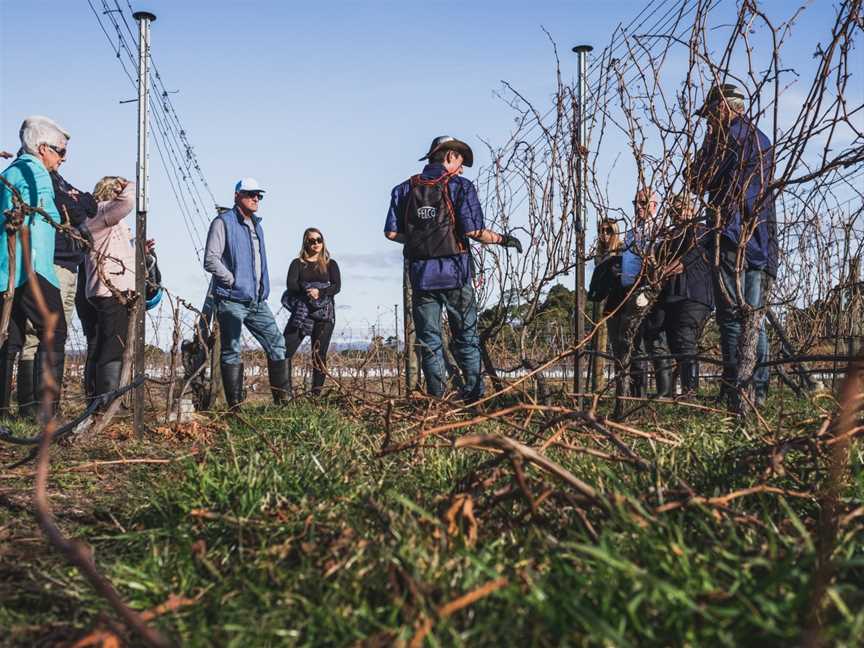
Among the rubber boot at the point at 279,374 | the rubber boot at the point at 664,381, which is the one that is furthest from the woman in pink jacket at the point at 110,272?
the rubber boot at the point at 664,381

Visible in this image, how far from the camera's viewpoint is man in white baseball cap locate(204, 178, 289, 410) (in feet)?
21.8

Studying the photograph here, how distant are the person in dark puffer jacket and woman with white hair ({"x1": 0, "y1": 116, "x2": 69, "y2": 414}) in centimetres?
302

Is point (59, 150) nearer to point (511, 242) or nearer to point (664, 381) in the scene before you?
point (511, 242)

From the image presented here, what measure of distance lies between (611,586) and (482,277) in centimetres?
537

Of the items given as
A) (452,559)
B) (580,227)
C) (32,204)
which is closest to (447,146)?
(580,227)

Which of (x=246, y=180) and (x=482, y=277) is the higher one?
(x=246, y=180)

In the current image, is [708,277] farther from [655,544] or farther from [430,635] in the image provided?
[430,635]

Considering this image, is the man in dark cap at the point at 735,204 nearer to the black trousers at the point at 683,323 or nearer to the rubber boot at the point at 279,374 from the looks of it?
the black trousers at the point at 683,323

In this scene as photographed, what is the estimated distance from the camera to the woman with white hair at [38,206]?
4.89 meters

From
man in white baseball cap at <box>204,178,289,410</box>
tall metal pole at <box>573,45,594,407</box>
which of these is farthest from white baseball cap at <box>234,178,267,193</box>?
tall metal pole at <box>573,45,594,407</box>

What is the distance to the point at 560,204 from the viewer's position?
229 inches

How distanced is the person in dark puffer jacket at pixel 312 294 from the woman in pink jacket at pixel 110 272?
2162 millimetres

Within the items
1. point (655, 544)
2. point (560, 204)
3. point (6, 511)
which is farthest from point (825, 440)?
point (560, 204)

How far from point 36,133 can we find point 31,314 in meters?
1.13
